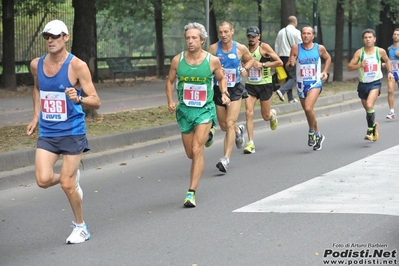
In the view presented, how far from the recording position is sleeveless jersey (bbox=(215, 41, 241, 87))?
11234 millimetres

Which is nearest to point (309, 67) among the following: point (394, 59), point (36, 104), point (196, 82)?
point (196, 82)

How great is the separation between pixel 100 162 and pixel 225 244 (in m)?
5.08

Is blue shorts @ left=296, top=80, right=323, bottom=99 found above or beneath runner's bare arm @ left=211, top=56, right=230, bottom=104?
beneath

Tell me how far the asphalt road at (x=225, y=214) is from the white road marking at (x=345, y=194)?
1 centimetres

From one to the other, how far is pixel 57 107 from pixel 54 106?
0.03 metres

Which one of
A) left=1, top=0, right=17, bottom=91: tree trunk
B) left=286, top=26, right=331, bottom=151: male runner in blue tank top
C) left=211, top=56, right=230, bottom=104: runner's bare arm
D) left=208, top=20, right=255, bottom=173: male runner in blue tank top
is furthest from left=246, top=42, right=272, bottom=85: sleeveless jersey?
left=1, top=0, right=17, bottom=91: tree trunk

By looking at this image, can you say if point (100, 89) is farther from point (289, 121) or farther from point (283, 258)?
point (283, 258)

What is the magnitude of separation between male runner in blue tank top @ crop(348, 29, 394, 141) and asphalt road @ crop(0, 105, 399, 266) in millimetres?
714

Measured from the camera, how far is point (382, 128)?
50.2 ft

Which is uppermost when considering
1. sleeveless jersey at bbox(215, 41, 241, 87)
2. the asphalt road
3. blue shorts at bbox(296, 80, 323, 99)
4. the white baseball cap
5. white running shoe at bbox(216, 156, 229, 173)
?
the white baseball cap

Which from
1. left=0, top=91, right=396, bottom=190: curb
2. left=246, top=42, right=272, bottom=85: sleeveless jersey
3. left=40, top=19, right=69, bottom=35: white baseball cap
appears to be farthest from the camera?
left=246, top=42, right=272, bottom=85: sleeveless jersey

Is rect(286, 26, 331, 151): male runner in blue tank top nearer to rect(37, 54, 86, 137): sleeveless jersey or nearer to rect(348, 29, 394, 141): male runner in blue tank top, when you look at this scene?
rect(348, 29, 394, 141): male runner in blue tank top

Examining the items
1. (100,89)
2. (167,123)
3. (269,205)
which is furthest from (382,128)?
(100,89)

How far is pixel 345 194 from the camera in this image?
29.3 ft
